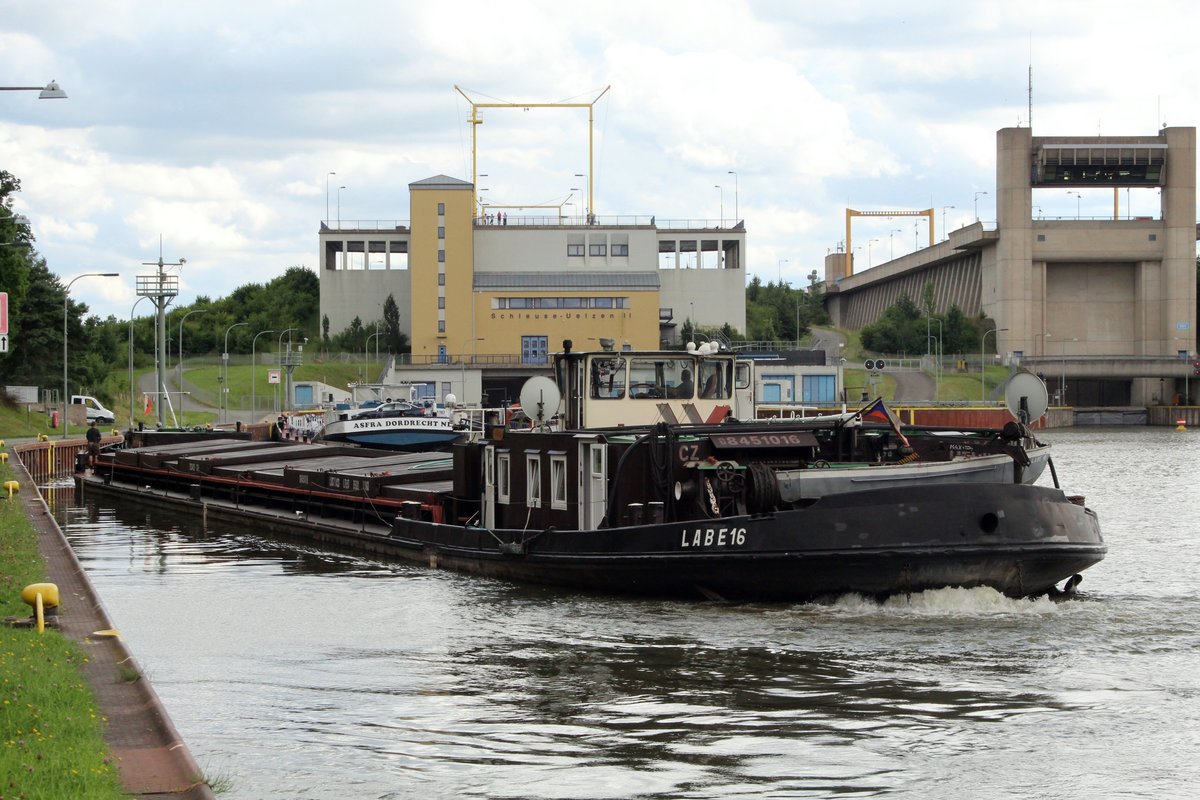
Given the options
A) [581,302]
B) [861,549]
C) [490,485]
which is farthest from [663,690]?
[581,302]

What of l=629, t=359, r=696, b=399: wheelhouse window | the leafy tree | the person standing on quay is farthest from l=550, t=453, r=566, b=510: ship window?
the leafy tree

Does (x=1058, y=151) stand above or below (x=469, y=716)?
above

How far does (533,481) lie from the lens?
23781mm

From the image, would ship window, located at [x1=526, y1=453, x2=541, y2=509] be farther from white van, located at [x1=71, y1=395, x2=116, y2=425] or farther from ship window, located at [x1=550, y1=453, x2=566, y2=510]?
white van, located at [x1=71, y1=395, x2=116, y2=425]

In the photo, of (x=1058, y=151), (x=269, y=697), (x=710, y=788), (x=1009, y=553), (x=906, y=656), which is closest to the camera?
(x=710, y=788)

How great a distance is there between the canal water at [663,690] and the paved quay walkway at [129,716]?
0.79m

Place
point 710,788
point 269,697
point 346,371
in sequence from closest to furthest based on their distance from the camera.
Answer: point 710,788, point 269,697, point 346,371

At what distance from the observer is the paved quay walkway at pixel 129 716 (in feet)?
32.6

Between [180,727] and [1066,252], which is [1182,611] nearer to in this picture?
[180,727]

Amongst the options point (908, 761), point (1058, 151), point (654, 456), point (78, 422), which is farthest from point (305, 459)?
point (1058, 151)

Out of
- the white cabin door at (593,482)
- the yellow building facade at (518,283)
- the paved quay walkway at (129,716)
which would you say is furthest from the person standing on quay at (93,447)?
the yellow building facade at (518,283)

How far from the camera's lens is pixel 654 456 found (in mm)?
20750

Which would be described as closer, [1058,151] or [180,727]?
[180,727]

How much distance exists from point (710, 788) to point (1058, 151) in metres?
129
